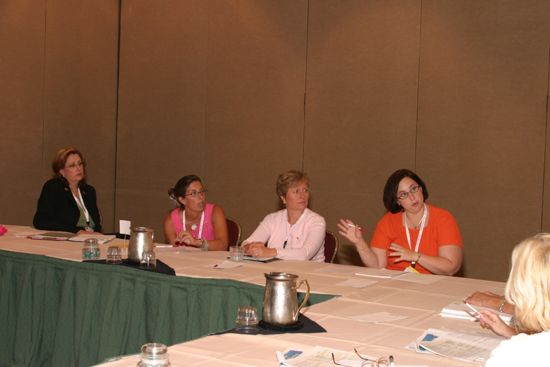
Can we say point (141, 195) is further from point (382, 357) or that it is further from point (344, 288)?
point (382, 357)

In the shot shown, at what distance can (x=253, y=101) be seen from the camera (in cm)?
698

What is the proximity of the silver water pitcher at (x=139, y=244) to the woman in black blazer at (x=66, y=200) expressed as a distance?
1.73m

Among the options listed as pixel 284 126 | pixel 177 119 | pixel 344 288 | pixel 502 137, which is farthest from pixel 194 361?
pixel 177 119

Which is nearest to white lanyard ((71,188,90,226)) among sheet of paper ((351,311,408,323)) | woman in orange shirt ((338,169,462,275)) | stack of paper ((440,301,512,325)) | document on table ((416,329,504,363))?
woman in orange shirt ((338,169,462,275))

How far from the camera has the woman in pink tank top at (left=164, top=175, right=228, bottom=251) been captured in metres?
5.14

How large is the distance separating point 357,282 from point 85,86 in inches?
187

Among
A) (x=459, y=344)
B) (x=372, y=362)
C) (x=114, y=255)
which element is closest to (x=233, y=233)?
(x=114, y=255)

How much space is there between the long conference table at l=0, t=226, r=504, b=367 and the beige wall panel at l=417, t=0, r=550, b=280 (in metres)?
2.08

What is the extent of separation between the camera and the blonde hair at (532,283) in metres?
1.90

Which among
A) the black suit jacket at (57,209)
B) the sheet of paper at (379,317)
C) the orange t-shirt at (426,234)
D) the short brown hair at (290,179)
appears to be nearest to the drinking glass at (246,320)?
the sheet of paper at (379,317)

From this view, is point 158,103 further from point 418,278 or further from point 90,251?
point 418,278

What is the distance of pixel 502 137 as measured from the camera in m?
5.77

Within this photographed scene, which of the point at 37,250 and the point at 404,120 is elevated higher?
the point at 404,120

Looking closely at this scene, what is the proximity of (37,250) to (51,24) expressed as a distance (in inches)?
135
